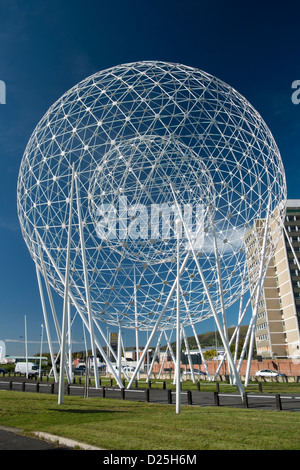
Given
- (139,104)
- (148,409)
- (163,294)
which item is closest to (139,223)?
(163,294)

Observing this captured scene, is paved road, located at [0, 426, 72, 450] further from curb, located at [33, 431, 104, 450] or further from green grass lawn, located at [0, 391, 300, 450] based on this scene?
green grass lawn, located at [0, 391, 300, 450]

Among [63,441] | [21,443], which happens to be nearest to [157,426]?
[63,441]

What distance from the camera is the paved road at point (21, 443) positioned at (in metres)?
9.29

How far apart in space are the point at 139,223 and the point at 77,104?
12242 mm

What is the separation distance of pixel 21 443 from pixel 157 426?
4.25 metres

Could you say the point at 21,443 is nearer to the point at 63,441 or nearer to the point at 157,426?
the point at 63,441

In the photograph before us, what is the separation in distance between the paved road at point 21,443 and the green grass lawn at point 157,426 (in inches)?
23.1

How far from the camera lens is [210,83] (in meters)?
28.8

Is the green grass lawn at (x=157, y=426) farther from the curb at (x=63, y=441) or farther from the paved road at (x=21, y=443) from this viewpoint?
the paved road at (x=21, y=443)

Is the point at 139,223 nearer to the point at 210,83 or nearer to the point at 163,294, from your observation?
the point at 163,294

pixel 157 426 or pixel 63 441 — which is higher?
pixel 63 441

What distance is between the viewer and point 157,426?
38.5 ft

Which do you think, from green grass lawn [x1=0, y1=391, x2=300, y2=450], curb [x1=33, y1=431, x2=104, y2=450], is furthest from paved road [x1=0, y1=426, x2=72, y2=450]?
green grass lawn [x1=0, y1=391, x2=300, y2=450]
